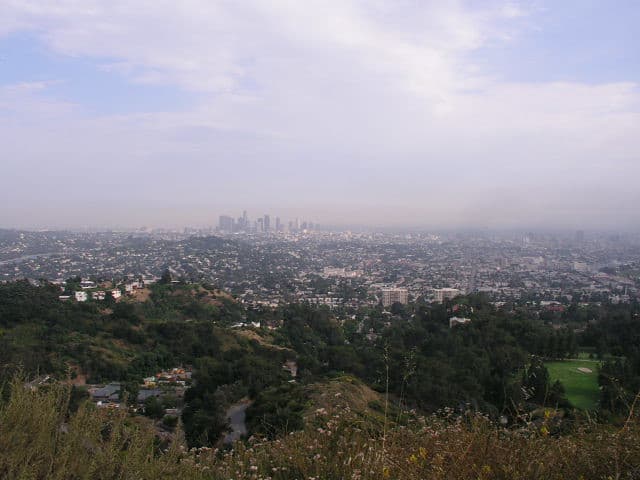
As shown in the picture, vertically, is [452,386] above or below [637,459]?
below

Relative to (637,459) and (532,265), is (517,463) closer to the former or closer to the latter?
(637,459)

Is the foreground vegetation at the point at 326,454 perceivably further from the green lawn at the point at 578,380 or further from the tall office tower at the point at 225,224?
the tall office tower at the point at 225,224

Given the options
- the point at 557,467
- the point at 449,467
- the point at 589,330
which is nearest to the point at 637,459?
the point at 557,467

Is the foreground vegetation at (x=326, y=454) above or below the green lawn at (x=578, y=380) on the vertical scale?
above

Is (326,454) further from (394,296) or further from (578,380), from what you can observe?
(394,296)

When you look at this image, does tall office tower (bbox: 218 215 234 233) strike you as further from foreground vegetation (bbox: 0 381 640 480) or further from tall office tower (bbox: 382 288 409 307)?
foreground vegetation (bbox: 0 381 640 480)

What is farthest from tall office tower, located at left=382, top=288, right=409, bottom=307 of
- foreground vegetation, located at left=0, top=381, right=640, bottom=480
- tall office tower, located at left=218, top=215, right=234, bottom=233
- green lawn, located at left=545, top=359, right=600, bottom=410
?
tall office tower, located at left=218, top=215, right=234, bottom=233

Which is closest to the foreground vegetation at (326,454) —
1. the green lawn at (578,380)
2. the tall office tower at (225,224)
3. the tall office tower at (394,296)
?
the green lawn at (578,380)

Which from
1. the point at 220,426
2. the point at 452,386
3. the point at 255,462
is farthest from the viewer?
the point at 452,386
